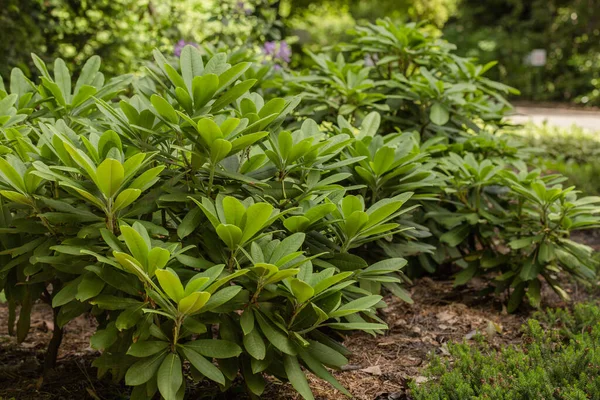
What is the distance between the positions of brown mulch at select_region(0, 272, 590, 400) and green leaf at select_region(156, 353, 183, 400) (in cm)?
53

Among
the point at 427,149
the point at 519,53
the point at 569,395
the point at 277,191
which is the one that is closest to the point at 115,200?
the point at 277,191

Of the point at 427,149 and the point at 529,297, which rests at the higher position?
the point at 427,149

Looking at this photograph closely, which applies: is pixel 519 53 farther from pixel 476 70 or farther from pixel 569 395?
pixel 569 395

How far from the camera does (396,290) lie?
2760mm

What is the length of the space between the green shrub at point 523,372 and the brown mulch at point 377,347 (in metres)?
0.15

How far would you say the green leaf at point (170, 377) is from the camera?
6.24 feet

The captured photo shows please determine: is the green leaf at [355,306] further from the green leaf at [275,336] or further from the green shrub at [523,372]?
the green shrub at [523,372]

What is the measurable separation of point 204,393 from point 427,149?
5.74 feet

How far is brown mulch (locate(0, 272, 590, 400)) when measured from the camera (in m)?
2.61

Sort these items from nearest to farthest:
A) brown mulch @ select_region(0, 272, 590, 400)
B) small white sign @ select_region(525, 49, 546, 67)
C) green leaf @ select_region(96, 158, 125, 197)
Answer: green leaf @ select_region(96, 158, 125, 197), brown mulch @ select_region(0, 272, 590, 400), small white sign @ select_region(525, 49, 546, 67)

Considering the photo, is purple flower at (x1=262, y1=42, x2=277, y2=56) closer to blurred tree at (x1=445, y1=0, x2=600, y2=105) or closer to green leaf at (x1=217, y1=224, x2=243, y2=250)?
green leaf at (x1=217, y1=224, x2=243, y2=250)

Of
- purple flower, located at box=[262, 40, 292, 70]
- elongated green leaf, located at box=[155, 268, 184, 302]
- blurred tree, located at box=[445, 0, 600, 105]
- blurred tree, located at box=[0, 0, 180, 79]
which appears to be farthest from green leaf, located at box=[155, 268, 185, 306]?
blurred tree, located at box=[445, 0, 600, 105]

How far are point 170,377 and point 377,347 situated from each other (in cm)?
136

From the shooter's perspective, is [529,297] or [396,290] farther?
[529,297]
